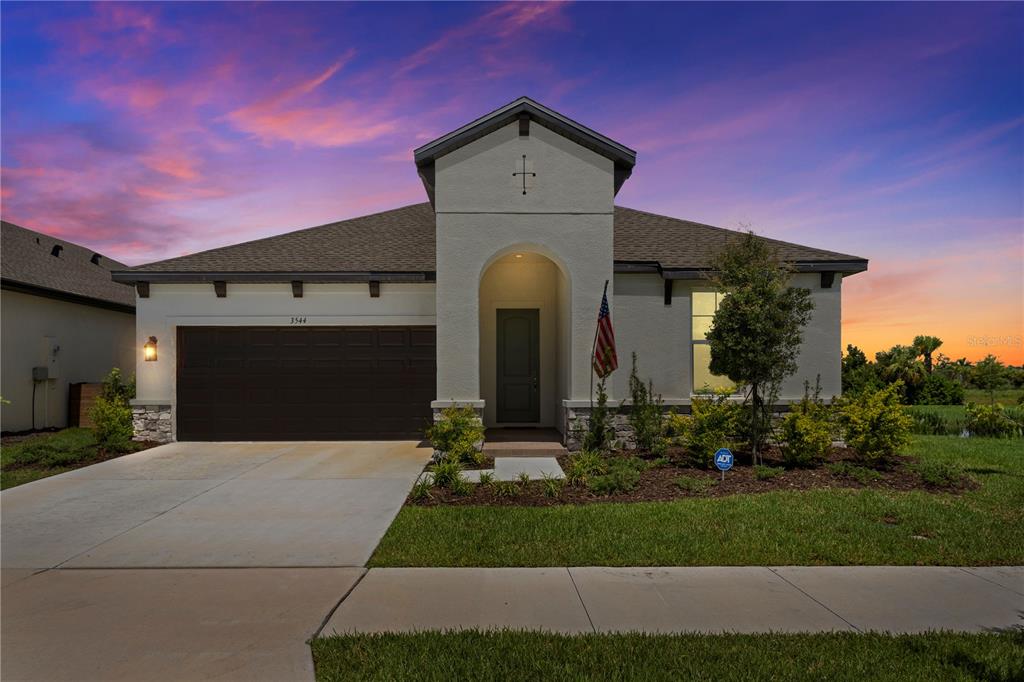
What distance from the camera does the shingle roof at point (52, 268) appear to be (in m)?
14.0

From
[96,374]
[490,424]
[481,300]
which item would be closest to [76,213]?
[96,374]

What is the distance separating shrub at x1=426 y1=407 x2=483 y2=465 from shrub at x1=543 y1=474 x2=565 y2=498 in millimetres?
1672

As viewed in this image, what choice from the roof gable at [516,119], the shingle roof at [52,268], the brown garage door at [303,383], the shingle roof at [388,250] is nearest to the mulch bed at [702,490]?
the shingle roof at [388,250]

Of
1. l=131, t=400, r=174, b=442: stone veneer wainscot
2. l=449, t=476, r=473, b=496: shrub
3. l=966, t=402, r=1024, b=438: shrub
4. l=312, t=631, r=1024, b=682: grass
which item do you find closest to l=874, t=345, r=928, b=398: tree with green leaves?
l=966, t=402, r=1024, b=438: shrub

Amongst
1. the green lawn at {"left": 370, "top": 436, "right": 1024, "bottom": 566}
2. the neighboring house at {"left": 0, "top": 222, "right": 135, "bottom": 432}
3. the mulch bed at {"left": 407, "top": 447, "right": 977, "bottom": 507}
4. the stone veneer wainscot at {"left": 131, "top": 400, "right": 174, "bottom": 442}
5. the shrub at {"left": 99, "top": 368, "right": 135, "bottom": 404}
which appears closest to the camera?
the green lawn at {"left": 370, "top": 436, "right": 1024, "bottom": 566}

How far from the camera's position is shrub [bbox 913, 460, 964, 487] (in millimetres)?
7812

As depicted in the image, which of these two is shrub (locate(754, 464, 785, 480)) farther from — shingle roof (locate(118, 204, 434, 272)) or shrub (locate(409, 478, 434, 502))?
shingle roof (locate(118, 204, 434, 272))

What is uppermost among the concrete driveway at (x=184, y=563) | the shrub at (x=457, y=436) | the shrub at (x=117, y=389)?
the shrub at (x=117, y=389)

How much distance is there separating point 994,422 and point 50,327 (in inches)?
954

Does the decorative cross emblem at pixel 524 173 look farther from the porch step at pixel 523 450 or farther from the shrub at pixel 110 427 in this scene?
the shrub at pixel 110 427

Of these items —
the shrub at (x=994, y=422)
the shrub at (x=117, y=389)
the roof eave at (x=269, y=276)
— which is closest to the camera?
the roof eave at (x=269, y=276)

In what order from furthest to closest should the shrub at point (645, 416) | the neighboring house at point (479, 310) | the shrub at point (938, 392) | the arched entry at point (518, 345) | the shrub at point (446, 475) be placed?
the shrub at point (938, 392), the arched entry at point (518, 345), the shrub at point (645, 416), the neighboring house at point (479, 310), the shrub at point (446, 475)

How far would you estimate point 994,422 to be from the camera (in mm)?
13531

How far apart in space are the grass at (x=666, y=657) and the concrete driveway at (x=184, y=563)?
20.0 inches
